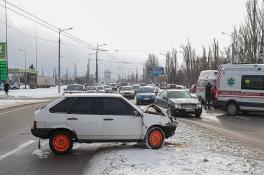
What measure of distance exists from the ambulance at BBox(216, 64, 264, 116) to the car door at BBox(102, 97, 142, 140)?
567 inches

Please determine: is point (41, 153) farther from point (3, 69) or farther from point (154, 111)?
point (3, 69)

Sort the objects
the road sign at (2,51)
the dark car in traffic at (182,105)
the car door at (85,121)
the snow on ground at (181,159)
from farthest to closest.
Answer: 1. the road sign at (2,51)
2. the dark car in traffic at (182,105)
3. the car door at (85,121)
4. the snow on ground at (181,159)

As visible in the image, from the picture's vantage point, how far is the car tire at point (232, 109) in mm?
26688

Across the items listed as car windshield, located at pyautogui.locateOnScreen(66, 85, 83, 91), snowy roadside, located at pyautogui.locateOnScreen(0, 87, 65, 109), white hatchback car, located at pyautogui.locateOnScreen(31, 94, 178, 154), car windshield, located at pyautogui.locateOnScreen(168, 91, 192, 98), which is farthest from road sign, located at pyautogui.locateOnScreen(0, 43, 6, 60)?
white hatchback car, located at pyautogui.locateOnScreen(31, 94, 178, 154)

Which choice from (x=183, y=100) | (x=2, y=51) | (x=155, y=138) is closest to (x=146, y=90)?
(x=183, y=100)

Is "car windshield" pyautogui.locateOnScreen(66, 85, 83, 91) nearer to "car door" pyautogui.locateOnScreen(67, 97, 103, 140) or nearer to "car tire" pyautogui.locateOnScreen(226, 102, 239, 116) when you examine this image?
"car tire" pyautogui.locateOnScreen(226, 102, 239, 116)

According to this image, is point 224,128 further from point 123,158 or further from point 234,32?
point 234,32

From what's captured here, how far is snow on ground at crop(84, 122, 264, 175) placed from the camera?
9.73 metres

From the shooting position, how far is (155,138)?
42.4 ft

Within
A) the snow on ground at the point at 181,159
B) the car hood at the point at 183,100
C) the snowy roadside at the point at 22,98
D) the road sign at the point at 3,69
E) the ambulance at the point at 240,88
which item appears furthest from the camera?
the road sign at the point at 3,69

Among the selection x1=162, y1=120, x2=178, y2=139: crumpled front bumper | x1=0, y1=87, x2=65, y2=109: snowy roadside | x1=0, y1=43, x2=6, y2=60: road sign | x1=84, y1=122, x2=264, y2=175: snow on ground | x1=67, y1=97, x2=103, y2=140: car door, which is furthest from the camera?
x1=0, y1=43, x2=6, y2=60: road sign

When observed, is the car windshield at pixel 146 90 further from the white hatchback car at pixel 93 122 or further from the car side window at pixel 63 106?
the car side window at pixel 63 106

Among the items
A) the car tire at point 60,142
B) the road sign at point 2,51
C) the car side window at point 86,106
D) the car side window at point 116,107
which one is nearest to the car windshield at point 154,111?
the car side window at point 116,107

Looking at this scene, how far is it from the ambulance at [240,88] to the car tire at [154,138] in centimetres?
1404
